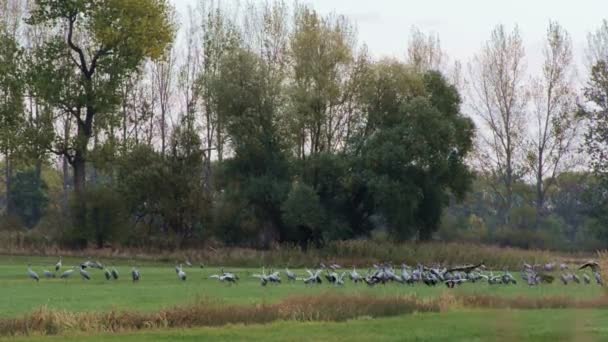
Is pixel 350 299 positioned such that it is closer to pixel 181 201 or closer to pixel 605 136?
pixel 181 201

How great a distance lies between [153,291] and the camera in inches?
1325

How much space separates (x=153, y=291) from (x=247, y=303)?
22.5ft

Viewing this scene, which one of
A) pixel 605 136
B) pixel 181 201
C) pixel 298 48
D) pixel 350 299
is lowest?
pixel 350 299

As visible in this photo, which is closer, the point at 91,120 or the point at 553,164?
the point at 91,120

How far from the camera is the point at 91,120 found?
2562 inches

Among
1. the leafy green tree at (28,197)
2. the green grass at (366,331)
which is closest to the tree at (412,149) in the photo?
the leafy green tree at (28,197)

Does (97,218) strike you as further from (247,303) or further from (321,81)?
(247,303)

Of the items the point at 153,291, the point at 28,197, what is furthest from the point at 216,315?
the point at 28,197

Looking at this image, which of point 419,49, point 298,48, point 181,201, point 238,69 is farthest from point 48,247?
point 419,49

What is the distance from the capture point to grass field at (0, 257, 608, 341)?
72.0ft

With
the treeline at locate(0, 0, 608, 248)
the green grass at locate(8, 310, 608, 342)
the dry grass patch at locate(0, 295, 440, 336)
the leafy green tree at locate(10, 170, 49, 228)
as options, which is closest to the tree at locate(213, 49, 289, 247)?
the treeline at locate(0, 0, 608, 248)

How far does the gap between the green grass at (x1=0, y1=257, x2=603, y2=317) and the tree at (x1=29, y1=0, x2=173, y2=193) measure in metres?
19.7

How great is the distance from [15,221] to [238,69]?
66.3ft

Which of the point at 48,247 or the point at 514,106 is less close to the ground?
the point at 514,106
